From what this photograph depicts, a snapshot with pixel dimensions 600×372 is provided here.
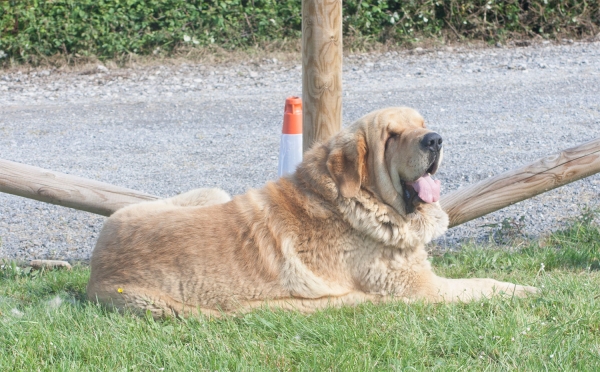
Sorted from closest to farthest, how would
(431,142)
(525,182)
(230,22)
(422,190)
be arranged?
Answer: (431,142)
(422,190)
(525,182)
(230,22)

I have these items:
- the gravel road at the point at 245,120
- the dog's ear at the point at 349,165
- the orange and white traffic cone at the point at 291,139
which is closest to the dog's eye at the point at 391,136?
the dog's ear at the point at 349,165

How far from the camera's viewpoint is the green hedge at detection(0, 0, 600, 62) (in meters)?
12.7

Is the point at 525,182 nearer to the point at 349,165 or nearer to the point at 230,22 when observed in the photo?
the point at 349,165

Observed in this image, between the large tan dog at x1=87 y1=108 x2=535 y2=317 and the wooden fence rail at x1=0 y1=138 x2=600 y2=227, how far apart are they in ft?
2.88

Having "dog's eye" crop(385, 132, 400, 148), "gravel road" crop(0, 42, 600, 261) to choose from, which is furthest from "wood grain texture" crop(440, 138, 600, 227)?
"dog's eye" crop(385, 132, 400, 148)

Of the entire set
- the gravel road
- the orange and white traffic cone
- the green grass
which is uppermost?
the orange and white traffic cone

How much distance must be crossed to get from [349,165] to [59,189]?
2.34 meters

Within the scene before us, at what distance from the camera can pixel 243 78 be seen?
11.7m

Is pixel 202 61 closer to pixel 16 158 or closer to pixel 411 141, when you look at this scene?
pixel 16 158

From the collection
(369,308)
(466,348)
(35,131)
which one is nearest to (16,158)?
(35,131)

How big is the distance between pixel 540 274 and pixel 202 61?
861 centimetres

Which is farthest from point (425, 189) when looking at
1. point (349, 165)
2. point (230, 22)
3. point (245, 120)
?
point (230, 22)

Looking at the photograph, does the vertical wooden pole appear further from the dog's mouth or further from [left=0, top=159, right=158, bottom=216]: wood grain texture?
[left=0, top=159, right=158, bottom=216]: wood grain texture

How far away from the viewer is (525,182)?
5270 millimetres
